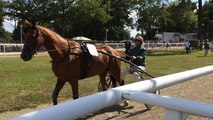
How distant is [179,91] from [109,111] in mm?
3949

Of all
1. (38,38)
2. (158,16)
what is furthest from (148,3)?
(38,38)

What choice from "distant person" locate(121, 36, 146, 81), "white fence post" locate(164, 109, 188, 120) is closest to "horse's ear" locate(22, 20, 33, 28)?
"distant person" locate(121, 36, 146, 81)

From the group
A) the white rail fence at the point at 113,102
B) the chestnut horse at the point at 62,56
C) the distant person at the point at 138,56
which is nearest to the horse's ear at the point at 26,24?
the chestnut horse at the point at 62,56

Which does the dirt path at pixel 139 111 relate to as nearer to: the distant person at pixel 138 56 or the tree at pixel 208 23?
the distant person at pixel 138 56

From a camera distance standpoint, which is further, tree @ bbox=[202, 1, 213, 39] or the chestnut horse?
tree @ bbox=[202, 1, 213, 39]

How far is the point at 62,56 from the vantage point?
7.90 m

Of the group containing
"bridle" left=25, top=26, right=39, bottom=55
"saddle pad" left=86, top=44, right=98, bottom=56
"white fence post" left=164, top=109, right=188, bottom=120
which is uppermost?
"bridle" left=25, top=26, right=39, bottom=55

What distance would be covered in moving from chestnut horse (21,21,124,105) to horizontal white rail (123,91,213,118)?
4438mm

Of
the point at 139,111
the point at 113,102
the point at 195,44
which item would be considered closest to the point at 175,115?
the point at 113,102

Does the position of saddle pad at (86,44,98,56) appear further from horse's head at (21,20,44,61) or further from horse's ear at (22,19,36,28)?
horse's ear at (22,19,36,28)

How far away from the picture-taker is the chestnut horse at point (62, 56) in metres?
7.43

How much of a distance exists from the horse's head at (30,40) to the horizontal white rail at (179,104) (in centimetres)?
439

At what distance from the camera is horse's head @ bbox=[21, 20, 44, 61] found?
24.2 ft

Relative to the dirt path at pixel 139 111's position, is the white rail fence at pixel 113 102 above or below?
above
